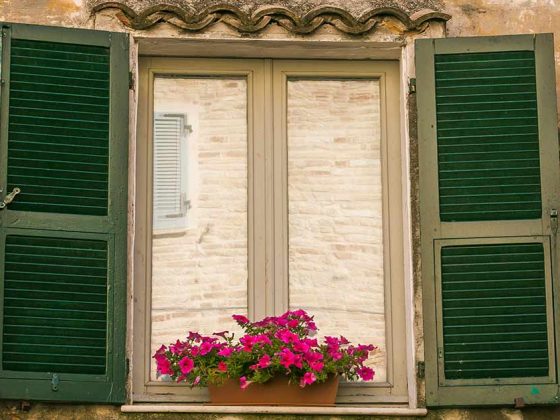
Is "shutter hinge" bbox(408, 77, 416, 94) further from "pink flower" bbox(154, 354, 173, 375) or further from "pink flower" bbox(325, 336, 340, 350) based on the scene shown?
"pink flower" bbox(154, 354, 173, 375)

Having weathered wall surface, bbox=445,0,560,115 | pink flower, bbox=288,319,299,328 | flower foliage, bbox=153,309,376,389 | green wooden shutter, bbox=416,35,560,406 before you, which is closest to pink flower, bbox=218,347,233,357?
flower foliage, bbox=153,309,376,389

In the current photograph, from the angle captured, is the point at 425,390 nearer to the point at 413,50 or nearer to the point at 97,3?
the point at 413,50

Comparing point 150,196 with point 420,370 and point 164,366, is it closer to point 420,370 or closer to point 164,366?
point 164,366

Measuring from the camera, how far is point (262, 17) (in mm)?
7957

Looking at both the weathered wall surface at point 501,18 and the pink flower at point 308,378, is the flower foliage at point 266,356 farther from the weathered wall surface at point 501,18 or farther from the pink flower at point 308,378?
the weathered wall surface at point 501,18

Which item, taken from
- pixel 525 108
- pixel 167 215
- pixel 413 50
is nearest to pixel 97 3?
pixel 167 215

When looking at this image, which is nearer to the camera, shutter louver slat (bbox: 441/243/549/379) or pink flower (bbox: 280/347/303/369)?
pink flower (bbox: 280/347/303/369)

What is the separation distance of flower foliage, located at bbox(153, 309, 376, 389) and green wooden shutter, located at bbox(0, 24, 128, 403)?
0.32 m

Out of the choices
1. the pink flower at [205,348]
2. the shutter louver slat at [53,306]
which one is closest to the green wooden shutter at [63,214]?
the shutter louver slat at [53,306]

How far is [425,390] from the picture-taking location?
24.4 feet

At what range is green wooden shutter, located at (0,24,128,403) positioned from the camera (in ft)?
23.9

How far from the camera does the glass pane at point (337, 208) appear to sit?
7.88m

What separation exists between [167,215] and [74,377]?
41.7 inches

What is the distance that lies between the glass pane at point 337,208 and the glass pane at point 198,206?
27 centimetres
